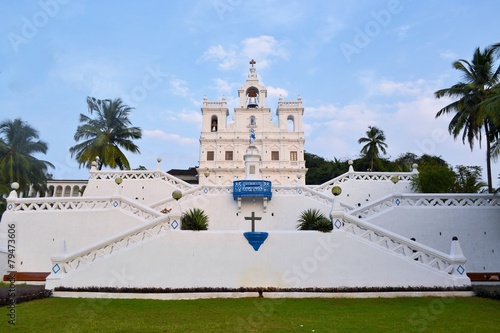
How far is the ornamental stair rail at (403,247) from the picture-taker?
12523 millimetres

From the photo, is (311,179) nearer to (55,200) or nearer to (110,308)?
(55,200)

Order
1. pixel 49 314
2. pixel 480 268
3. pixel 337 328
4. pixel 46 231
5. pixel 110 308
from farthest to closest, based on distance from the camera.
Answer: pixel 46 231, pixel 480 268, pixel 110 308, pixel 49 314, pixel 337 328

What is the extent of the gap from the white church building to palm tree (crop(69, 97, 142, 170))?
19.3 feet

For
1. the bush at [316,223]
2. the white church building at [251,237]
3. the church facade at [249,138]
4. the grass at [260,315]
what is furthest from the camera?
the church facade at [249,138]

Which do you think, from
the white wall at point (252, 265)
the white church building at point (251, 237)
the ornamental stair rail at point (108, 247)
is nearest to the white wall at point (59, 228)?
the white church building at point (251, 237)

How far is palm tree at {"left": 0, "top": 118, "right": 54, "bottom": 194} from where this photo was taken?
29.2 metres

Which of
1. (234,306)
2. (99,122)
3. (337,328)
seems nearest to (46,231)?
(234,306)

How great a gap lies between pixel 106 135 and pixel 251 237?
2432 cm

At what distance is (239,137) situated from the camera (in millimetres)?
45812

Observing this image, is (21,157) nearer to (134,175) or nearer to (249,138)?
(134,175)

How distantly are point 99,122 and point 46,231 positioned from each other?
1804cm

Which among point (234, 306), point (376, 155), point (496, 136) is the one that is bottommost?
point (234, 306)

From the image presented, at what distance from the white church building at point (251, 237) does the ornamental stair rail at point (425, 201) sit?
0.16 feet

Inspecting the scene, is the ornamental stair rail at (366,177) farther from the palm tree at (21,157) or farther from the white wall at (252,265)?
the palm tree at (21,157)
